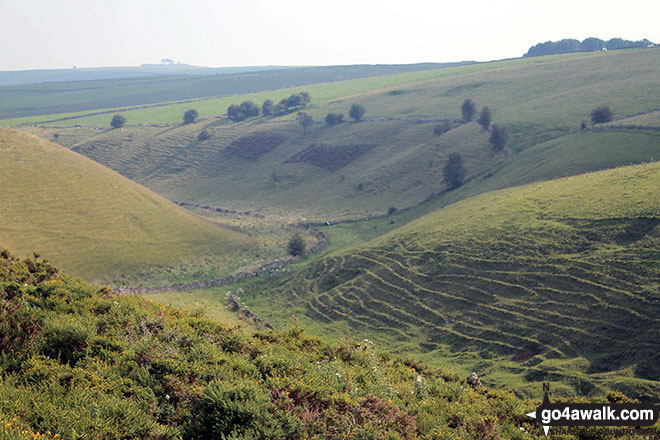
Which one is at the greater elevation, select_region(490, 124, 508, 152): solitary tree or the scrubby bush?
the scrubby bush

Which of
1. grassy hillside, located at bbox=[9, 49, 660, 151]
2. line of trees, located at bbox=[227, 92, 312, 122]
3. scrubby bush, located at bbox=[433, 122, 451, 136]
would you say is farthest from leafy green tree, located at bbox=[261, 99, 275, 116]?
scrubby bush, located at bbox=[433, 122, 451, 136]

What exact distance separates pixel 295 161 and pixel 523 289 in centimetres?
8260

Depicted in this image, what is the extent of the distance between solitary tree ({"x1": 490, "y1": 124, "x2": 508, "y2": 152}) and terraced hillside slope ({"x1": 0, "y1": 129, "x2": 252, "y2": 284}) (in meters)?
49.2

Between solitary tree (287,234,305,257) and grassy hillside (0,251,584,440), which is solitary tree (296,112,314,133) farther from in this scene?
grassy hillside (0,251,584,440)

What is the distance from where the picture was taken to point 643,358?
1875cm

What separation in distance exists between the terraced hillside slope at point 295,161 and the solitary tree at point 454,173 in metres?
2.80

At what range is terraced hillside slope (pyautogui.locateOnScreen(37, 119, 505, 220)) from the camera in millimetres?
80250

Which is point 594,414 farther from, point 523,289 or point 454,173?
point 454,173

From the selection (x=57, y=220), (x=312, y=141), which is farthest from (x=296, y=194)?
(x=57, y=220)

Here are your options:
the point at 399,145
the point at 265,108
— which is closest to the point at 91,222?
the point at 399,145

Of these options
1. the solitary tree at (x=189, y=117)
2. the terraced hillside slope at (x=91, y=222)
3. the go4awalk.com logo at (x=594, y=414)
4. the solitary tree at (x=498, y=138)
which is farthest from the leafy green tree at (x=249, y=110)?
the go4awalk.com logo at (x=594, y=414)

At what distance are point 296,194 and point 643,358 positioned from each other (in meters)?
75.3

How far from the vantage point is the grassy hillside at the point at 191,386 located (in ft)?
32.7

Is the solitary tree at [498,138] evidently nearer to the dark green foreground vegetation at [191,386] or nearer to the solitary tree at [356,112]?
the solitary tree at [356,112]
